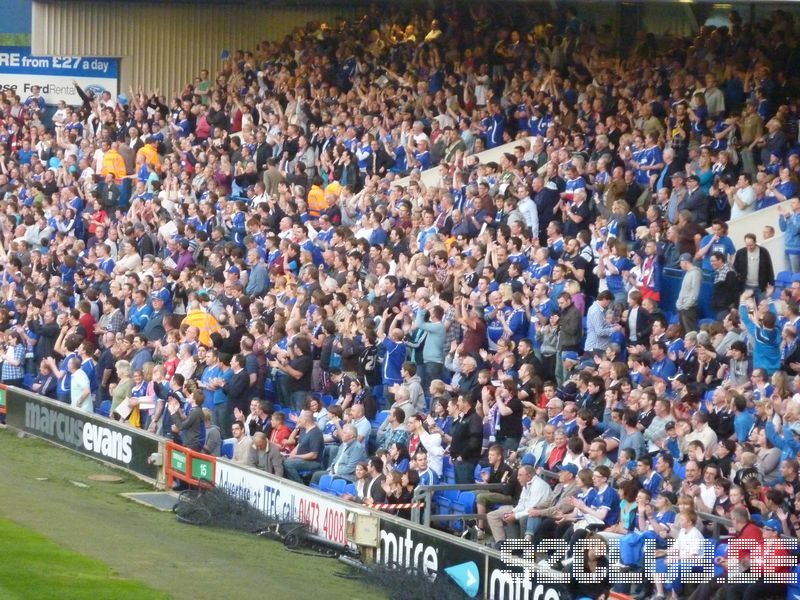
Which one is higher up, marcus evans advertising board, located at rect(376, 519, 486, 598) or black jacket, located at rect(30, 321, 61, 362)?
black jacket, located at rect(30, 321, 61, 362)

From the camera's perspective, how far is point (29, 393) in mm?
21609

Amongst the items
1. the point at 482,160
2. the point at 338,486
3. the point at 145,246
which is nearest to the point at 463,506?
the point at 338,486

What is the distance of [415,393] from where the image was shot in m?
17.0

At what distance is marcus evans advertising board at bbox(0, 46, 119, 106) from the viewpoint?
32.8 metres

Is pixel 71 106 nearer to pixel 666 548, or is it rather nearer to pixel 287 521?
pixel 287 521

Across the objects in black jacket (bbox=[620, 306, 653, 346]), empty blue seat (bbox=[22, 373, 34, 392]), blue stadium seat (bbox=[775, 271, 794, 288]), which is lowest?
empty blue seat (bbox=[22, 373, 34, 392])

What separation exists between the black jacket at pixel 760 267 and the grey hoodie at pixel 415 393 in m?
3.84

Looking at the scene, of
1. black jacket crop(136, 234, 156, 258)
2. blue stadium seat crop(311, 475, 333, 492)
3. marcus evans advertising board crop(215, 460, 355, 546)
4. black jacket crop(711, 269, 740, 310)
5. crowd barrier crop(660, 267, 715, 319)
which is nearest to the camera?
marcus evans advertising board crop(215, 460, 355, 546)

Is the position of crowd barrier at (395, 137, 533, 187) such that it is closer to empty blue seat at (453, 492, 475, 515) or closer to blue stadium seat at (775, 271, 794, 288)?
blue stadium seat at (775, 271, 794, 288)

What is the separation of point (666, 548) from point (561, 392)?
386 cm

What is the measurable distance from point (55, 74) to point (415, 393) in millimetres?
19016

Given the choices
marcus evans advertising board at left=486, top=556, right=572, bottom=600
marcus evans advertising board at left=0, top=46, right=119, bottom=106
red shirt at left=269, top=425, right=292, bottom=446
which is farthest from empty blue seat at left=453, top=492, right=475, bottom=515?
marcus evans advertising board at left=0, top=46, right=119, bottom=106

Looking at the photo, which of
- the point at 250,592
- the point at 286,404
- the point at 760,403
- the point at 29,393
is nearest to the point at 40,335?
the point at 29,393

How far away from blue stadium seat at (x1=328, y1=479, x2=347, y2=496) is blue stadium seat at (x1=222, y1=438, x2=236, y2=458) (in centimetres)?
210
